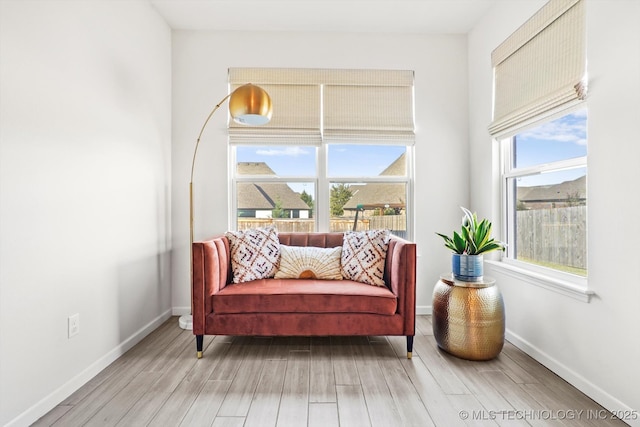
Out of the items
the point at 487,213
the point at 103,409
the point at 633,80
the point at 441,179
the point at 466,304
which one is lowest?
the point at 103,409

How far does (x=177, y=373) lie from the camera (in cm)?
200

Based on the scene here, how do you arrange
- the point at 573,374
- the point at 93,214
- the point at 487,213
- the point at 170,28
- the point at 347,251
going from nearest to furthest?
the point at 573,374
the point at 93,214
the point at 347,251
the point at 487,213
the point at 170,28

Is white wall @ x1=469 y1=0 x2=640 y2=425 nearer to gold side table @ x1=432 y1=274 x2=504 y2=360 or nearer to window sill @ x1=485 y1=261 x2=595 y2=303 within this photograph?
window sill @ x1=485 y1=261 x2=595 y2=303

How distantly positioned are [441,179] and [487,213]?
549mm

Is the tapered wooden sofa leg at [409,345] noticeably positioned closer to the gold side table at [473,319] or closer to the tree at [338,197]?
the gold side table at [473,319]

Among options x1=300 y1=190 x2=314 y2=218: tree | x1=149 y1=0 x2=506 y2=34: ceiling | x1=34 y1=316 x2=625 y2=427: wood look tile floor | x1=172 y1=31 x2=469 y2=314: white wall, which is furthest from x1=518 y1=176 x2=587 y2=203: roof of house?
x1=300 y1=190 x2=314 y2=218: tree

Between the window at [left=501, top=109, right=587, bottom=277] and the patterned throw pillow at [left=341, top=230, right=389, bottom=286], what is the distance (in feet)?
3.51

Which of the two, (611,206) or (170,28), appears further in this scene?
(170,28)

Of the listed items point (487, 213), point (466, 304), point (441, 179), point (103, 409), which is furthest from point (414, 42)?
point (103, 409)

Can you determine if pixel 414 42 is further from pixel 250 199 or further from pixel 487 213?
pixel 250 199

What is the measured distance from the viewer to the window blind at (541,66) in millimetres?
1869

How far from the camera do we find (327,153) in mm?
3189

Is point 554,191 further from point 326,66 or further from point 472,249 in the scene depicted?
point 326,66

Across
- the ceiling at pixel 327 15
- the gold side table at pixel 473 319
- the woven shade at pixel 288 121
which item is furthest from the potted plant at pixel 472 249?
the ceiling at pixel 327 15
